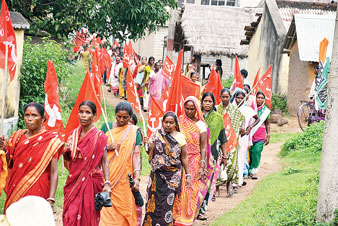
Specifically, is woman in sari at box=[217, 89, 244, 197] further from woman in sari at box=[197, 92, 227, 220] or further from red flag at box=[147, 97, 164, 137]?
red flag at box=[147, 97, 164, 137]

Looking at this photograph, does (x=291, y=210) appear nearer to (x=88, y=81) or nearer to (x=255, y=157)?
(x=88, y=81)

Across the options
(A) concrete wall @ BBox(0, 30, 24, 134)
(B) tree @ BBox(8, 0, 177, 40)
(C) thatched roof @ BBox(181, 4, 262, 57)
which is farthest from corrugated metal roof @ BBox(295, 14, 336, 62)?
(A) concrete wall @ BBox(0, 30, 24, 134)

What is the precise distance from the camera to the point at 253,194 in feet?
31.0

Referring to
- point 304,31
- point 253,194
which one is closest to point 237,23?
point 304,31

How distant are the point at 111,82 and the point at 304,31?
8.35 meters

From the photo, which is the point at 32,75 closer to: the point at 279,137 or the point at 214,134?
the point at 214,134

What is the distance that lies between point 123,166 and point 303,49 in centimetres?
1213

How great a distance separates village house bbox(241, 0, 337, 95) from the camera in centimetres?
1995

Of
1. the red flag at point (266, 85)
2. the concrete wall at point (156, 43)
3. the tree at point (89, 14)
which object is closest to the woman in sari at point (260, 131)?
the red flag at point (266, 85)

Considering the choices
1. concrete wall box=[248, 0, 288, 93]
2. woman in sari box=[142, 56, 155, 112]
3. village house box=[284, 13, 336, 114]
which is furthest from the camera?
concrete wall box=[248, 0, 288, 93]

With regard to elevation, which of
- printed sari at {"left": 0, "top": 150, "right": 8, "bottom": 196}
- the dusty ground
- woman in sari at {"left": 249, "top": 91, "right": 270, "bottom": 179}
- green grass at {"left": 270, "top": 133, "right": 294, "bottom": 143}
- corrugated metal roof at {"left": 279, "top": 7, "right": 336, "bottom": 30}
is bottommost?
green grass at {"left": 270, "top": 133, "right": 294, "bottom": 143}

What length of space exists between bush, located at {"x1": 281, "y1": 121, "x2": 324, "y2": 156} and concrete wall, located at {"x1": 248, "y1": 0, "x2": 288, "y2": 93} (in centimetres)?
625

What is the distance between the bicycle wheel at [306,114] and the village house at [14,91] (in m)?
7.96

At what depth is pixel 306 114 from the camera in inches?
647
